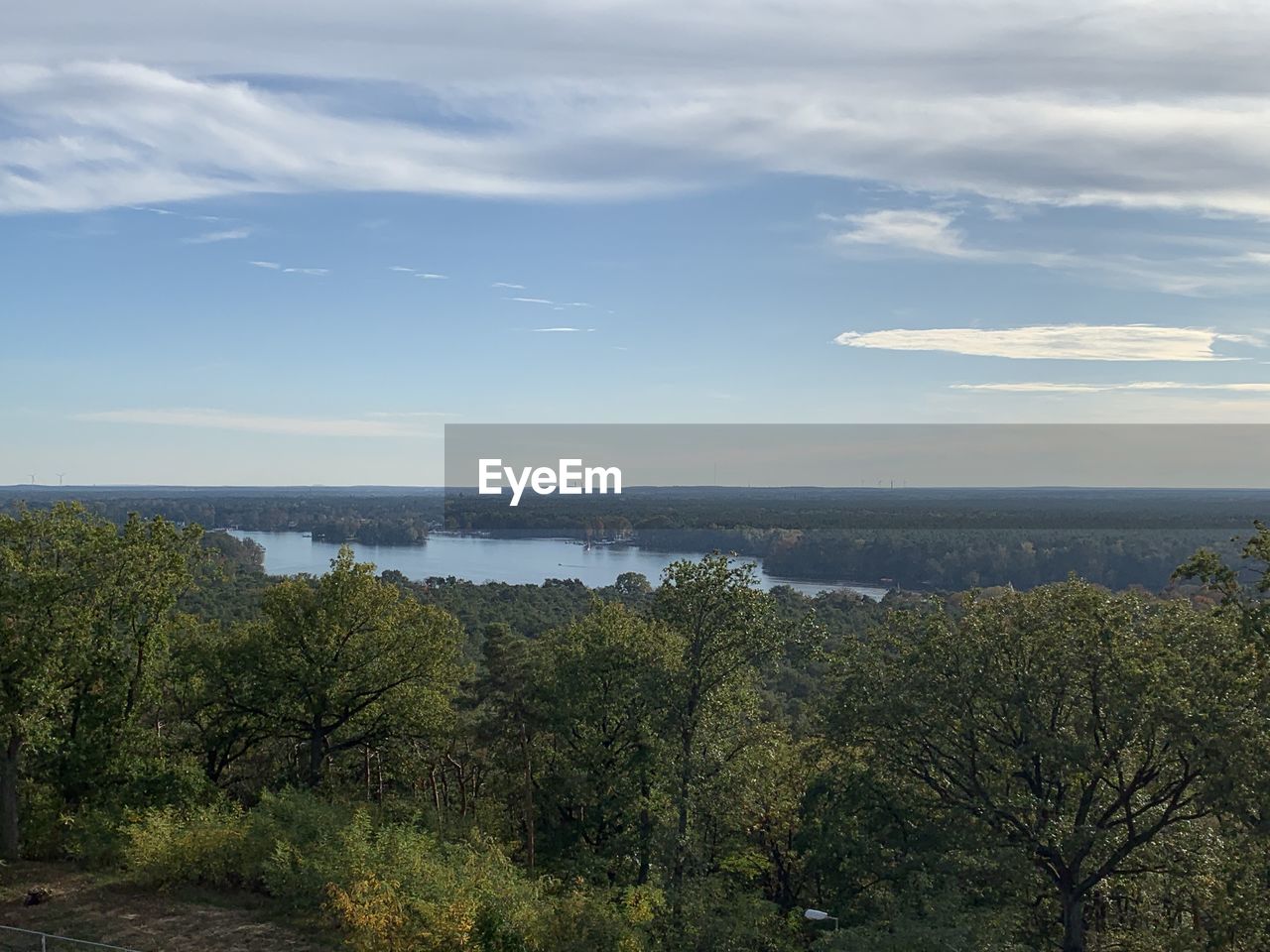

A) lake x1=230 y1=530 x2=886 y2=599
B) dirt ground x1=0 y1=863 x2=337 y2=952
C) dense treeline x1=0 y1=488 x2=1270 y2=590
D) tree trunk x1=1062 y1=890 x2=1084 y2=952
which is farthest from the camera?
lake x1=230 y1=530 x2=886 y2=599

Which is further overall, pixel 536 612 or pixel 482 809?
pixel 536 612

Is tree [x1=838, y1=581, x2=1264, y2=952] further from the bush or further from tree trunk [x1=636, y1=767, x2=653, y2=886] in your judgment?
the bush

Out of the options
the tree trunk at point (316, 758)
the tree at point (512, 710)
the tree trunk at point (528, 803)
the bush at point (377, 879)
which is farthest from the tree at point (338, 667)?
the bush at point (377, 879)

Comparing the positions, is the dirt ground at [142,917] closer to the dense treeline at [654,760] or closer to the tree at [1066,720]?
the dense treeline at [654,760]

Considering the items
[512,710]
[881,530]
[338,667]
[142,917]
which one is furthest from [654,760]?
[881,530]

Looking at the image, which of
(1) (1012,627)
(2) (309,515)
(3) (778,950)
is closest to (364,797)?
(3) (778,950)

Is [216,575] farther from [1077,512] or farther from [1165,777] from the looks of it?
[1077,512]

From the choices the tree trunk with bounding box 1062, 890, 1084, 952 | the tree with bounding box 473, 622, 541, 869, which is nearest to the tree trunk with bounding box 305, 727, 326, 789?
the tree with bounding box 473, 622, 541, 869
